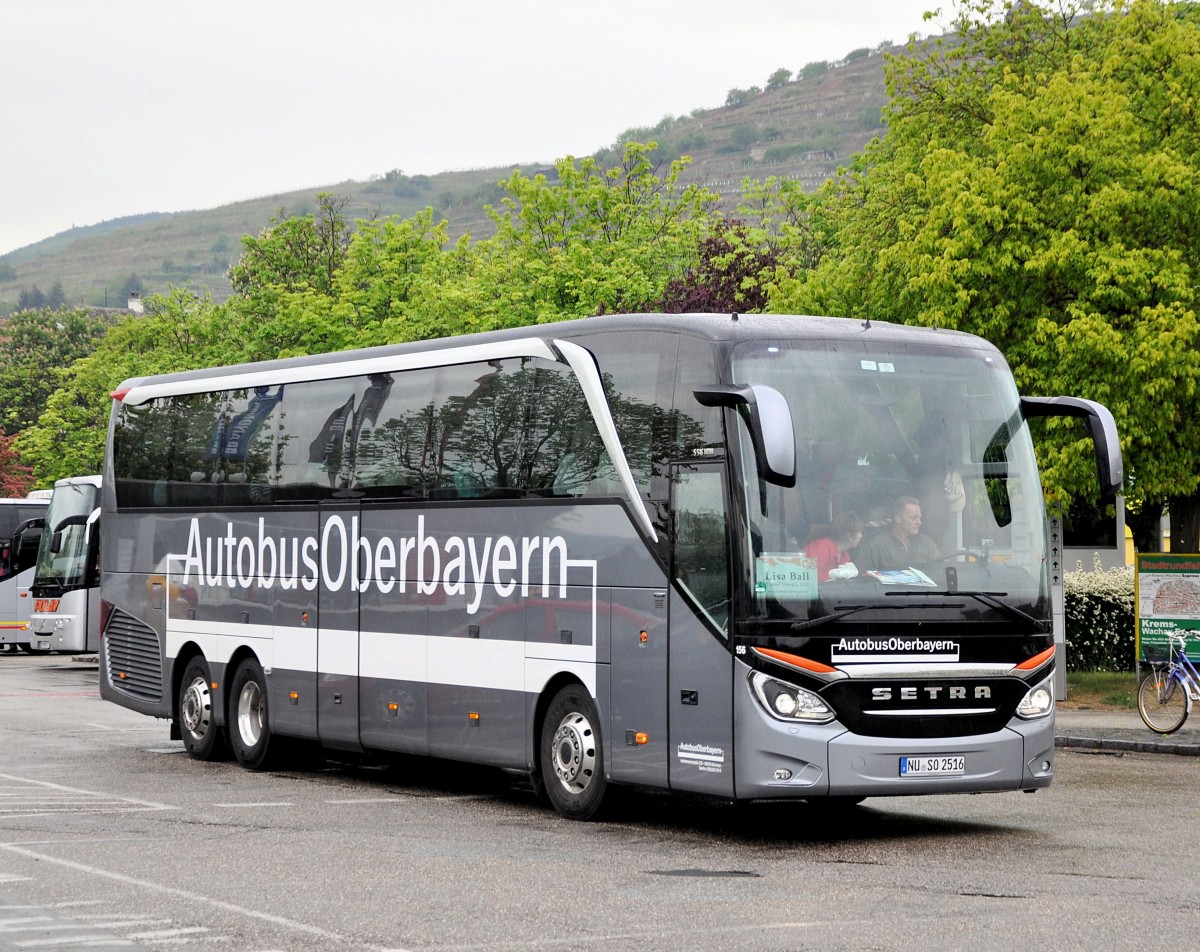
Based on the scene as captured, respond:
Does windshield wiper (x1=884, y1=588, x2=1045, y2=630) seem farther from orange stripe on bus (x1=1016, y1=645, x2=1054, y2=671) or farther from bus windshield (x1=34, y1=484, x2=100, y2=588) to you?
bus windshield (x1=34, y1=484, x2=100, y2=588)

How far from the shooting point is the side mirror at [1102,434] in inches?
518

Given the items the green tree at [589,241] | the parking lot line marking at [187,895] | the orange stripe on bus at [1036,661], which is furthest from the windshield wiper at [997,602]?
the green tree at [589,241]

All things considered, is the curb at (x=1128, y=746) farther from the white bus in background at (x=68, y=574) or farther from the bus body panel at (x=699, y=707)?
the white bus in background at (x=68, y=574)

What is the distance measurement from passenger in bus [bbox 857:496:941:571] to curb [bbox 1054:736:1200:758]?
8315 mm

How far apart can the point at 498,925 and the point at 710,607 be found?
3.92 m

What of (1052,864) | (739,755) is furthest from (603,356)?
(1052,864)

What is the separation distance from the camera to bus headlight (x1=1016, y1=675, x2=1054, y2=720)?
42.8 ft

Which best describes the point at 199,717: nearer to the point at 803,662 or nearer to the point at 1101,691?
the point at 803,662

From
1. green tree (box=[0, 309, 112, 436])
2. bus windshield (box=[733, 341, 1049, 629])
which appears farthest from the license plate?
green tree (box=[0, 309, 112, 436])

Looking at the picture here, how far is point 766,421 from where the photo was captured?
38.4 ft

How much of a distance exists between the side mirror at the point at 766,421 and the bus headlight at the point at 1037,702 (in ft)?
7.65

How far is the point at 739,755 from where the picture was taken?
12.5 m

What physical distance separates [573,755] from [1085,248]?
45.5 ft

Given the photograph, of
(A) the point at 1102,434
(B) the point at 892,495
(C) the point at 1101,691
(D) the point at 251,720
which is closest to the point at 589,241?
(C) the point at 1101,691
